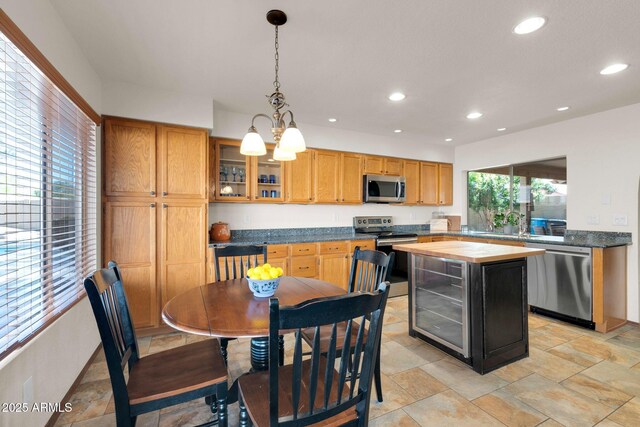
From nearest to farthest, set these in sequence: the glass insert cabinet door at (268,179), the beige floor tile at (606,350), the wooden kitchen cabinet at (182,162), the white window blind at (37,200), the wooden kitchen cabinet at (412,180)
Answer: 1. the white window blind at (37,200)
2. the beige floor tile at (606,350)
3. the wooden kitchen cabinet at (182,162)
4. the glass insert cabinet door at (268,179)
5. the wooden kitchen cabinet at (412,180)

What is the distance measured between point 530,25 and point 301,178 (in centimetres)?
289

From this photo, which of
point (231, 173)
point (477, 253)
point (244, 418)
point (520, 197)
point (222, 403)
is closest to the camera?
point (244, 418)

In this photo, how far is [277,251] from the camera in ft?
12.1

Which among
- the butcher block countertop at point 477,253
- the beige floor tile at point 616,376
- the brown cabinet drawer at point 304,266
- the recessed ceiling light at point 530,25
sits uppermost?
the recessed ceiling light at point 530,25

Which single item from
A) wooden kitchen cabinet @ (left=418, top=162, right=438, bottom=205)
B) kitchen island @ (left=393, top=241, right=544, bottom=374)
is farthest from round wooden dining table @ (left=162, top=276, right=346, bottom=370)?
wooden kitchen cabinet @ (left=418, top=162, right=438, bottom=205)

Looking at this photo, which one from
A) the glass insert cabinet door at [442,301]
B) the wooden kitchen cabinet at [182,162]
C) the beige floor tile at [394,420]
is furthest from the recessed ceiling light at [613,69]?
the wooden kitchen cabinet at [182,162]

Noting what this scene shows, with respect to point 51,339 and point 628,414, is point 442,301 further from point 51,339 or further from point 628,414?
point 51,339

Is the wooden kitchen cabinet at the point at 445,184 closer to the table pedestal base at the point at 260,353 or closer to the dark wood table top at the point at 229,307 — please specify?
the dark wood table top at the point at 229,307

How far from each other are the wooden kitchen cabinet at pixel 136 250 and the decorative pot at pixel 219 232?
76 cm

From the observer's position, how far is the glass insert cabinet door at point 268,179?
392cm

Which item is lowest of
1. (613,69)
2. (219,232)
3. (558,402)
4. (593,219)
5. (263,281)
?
(558,402)

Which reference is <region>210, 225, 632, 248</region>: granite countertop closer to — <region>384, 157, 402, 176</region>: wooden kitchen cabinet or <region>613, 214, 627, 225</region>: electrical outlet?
<region>613, 214, 627, 225</region>: electrical outlet

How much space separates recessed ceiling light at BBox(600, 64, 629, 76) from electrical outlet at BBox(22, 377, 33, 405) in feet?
14.8

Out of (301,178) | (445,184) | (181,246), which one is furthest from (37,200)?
(445,184)
